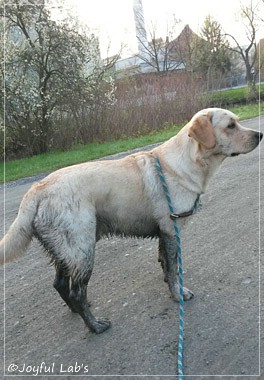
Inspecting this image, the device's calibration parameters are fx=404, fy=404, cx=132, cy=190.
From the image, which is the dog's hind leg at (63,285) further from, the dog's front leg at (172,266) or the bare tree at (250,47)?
the bare tree at (250,47)

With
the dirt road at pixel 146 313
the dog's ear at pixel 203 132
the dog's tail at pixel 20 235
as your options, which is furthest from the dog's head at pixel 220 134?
the dog's tail at pixel 20 235

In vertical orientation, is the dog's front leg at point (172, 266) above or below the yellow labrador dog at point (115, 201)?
below

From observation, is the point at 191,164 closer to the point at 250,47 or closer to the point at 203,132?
the point at 203,132

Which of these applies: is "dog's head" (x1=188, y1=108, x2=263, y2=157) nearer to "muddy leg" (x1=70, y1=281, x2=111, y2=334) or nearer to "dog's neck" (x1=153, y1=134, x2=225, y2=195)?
"dog's neck" (x1=153, y1=134, x2=225, y2=195)

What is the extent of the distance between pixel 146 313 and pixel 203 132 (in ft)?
5.25

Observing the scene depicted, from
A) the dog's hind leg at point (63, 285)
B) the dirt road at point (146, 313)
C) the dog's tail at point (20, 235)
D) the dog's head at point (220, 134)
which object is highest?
the dog's head at point (220, 134)

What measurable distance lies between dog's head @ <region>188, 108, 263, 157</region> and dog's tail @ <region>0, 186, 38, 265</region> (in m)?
1.45

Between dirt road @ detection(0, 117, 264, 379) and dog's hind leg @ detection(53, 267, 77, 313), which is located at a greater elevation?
dog's hind leg @ detection(53, 267, 77, 313)

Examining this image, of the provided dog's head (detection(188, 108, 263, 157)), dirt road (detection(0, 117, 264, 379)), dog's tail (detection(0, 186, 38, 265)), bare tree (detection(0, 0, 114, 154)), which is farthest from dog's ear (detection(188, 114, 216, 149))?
bare tree (detection(0, 0, 114, 154))

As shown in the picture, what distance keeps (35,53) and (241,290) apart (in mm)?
15430

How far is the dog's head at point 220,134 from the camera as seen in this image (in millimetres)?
3395

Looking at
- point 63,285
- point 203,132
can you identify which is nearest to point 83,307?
point 63,285

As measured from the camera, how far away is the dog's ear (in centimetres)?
338

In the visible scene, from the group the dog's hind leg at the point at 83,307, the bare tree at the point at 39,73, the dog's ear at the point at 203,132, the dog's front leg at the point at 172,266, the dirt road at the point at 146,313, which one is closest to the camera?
the dirt road at the point at 146,313
